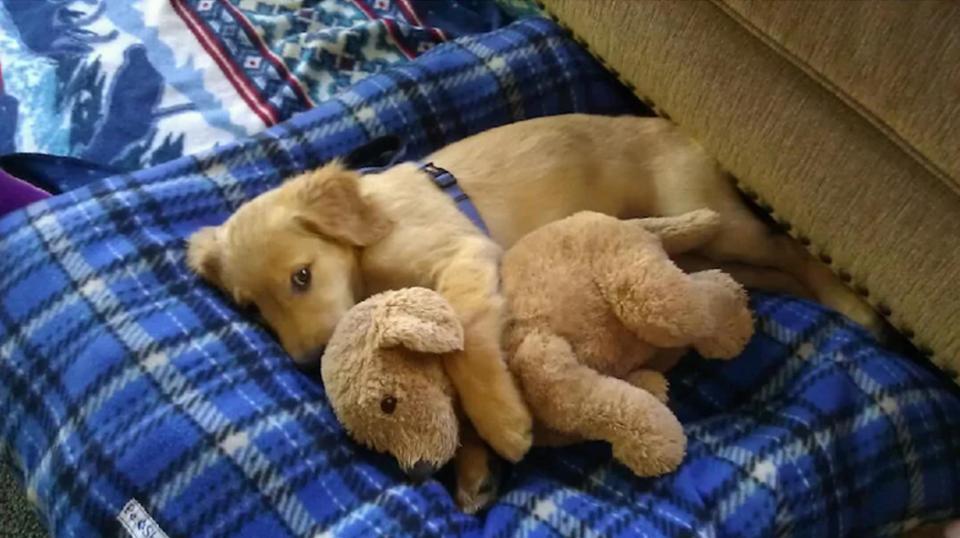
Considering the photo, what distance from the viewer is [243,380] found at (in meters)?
1.32

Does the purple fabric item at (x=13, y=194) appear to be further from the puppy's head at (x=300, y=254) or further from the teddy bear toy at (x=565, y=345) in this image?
the teddy bear toy at (x=565, y=345)

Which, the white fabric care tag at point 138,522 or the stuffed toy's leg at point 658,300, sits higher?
the stuffed toy's leg at point 658,300

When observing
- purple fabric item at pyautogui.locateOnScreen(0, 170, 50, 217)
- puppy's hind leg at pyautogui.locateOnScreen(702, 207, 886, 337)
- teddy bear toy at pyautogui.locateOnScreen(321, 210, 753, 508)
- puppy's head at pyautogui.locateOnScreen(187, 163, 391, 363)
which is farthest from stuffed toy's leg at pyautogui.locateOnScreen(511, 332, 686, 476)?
purple fabric item at pyautogui.locateOnScreen(0, 170, 50, 217)

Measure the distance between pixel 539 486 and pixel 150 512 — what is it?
44 cm

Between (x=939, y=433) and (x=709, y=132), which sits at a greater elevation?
(x=709, y=132)

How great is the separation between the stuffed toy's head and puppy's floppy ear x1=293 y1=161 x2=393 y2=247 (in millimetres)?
219

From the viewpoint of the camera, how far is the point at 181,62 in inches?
80.1

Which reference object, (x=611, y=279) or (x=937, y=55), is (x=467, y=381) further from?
(x=937, y=55)

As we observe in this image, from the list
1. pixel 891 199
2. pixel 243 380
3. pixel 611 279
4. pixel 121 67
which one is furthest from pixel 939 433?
pixel 121 67

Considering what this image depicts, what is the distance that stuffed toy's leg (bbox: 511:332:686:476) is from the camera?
1194 mm

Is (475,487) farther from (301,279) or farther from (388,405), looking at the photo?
(301,279)

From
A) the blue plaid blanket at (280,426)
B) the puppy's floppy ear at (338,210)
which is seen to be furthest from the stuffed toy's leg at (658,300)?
the puppy's floppy ear at (338,210)

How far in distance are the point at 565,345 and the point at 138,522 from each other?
0.53 metres

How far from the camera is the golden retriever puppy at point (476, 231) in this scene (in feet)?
4.25
